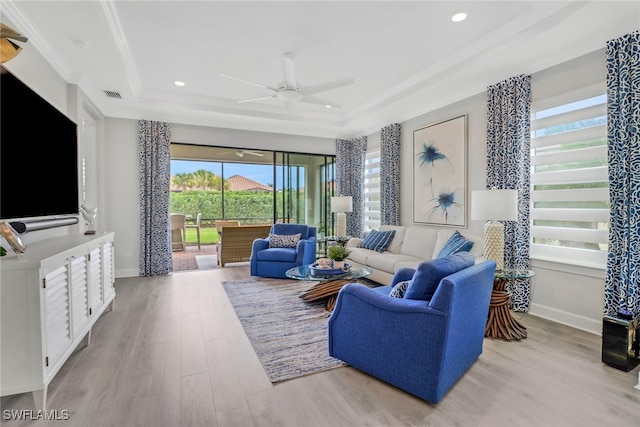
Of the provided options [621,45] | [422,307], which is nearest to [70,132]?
[422,307]

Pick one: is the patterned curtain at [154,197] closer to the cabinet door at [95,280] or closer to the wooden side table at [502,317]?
the cabinet door at [95,280]

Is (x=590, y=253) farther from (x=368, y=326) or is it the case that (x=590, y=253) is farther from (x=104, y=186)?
(x=104, y=186)

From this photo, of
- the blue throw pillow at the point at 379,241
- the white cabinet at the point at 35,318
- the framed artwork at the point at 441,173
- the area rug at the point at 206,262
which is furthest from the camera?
the area rug at the point at 206,262

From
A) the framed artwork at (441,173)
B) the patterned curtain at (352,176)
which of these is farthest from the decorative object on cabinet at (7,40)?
the patterned curtain at (352,176)

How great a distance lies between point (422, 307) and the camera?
1.91 m

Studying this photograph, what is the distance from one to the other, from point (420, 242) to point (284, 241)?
224cm

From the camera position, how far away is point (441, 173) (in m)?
4.84

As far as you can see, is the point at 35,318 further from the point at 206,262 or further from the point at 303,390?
the point at 206,262

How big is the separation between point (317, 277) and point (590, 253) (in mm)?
2767

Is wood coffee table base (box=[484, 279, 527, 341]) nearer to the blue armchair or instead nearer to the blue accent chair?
the blue accent chair

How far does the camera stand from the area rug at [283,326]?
243 centimetres

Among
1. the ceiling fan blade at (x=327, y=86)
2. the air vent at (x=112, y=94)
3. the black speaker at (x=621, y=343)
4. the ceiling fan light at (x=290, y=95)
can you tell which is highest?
the air vent at (x=112, y=94)

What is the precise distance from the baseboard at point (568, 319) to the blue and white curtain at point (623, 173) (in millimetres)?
291

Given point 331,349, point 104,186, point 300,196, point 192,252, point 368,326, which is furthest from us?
point 192,252
